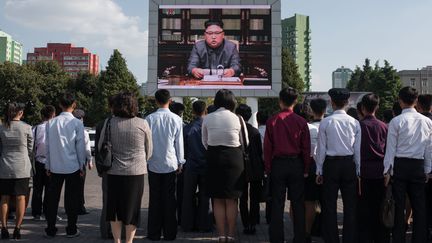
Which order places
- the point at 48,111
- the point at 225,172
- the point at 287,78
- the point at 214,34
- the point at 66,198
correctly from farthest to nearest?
1. the point at 287,78
2. the point at 214,34
3. the point at 48,111
4. the point at 66,198
5. the point at 225,172

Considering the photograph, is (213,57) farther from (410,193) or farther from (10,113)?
(410,193)

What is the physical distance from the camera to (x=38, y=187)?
8172mm

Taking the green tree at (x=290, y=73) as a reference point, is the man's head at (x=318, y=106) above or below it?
below

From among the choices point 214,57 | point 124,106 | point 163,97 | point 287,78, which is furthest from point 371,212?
point 287,78

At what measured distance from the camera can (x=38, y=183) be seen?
8.20m

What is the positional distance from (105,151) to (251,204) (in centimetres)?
277

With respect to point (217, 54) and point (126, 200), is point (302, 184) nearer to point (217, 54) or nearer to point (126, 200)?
point (126, 200)

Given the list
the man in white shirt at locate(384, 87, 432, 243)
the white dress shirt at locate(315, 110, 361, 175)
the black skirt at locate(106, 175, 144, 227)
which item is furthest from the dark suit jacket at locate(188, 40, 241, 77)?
the black skirt at locate(106, 175, 144, 227)

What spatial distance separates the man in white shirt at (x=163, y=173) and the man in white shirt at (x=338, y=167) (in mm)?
2007

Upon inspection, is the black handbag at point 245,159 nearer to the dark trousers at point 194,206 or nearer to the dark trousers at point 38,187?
the dark trousers at point 194,206

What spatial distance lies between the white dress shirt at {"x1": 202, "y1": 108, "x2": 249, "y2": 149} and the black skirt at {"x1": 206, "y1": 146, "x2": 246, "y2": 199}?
0.25ft

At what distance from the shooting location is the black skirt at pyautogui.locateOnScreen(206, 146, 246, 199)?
19.0 ft

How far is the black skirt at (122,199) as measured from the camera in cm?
520

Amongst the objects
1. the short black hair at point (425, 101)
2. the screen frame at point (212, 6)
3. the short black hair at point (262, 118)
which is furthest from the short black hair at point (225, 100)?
the screen frame at point (212, 6)
